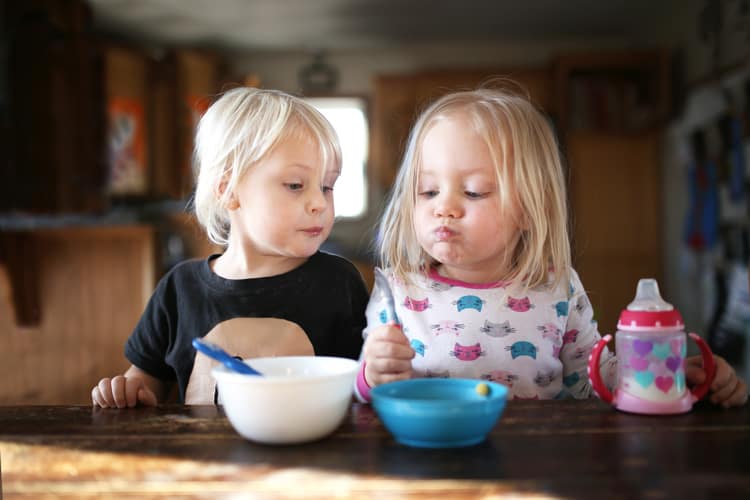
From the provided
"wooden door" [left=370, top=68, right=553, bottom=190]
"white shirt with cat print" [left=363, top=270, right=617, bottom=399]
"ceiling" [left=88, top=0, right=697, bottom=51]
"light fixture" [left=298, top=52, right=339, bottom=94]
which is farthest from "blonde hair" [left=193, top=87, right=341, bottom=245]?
"light fixture" [left=298, top=52, right=339, bottom=94]

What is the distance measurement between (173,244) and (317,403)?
13.5ft

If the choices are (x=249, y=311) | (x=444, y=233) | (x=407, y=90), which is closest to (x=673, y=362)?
(x=444, y=233)

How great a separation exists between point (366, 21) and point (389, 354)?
14.9 feet

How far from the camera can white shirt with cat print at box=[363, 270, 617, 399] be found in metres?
1.09

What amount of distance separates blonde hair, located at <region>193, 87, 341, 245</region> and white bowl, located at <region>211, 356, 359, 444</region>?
48 centimetres

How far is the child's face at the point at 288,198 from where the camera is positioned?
1.13 meters

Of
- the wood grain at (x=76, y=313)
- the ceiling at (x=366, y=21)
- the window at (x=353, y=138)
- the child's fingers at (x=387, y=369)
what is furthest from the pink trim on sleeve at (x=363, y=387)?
the window at (x=353, y=138)

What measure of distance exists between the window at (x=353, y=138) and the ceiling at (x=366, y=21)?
1.43ft

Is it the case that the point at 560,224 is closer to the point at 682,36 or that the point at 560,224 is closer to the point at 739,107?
the point at 739,107

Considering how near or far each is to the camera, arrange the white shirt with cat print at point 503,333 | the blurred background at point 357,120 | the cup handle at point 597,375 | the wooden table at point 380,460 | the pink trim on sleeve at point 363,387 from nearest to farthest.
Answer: the wooden table at point 380,460 < the cup handle at point 597,375 < the pink trim on sleeve at point 363,387 < the white shirt with cat print at point 503,333 < the blurred background at point 357,120

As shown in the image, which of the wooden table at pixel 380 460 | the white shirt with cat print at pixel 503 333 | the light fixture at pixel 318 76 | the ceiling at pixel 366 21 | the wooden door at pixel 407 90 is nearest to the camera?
the wooden table at pixel 380 460

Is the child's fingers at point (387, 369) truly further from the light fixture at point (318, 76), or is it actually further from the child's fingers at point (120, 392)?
the light fixture at point (318, 76)

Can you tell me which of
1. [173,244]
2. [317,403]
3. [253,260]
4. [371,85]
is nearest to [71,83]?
[173,244]

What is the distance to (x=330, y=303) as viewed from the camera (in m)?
1.20
